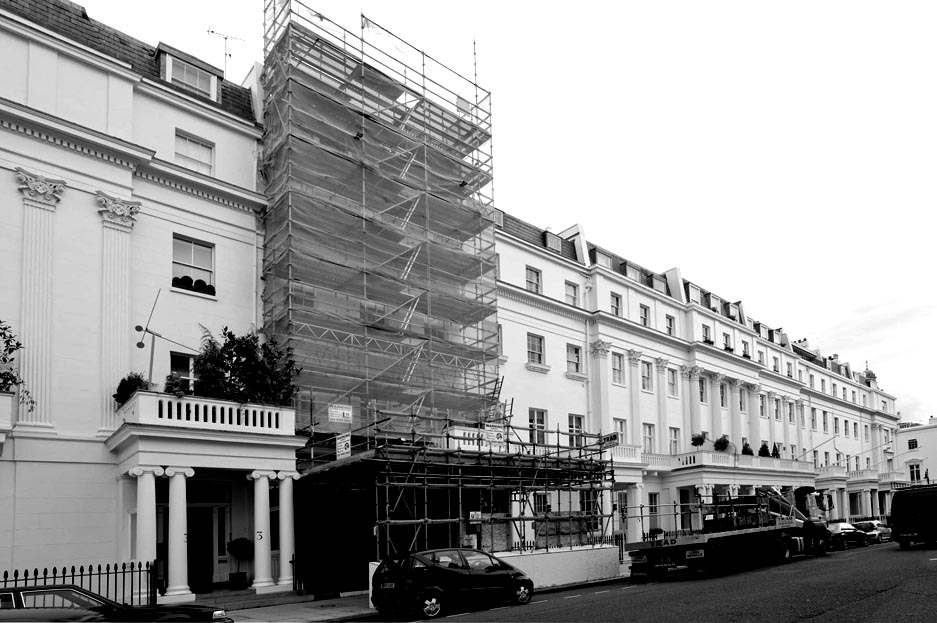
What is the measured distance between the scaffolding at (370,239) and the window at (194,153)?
6.36 ft

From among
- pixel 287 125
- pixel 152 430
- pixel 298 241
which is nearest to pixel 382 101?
pixel 287 125

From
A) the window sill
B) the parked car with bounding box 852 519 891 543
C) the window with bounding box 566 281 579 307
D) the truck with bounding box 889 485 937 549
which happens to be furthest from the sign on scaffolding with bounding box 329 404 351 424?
the parked car with bounding box 852 519 891 543

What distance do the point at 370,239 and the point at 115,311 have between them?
9.05 meters

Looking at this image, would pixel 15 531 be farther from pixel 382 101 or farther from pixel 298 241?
pixel 382 101

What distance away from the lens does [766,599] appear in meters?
16.6

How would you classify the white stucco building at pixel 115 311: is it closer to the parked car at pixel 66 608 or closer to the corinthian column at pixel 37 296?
the corinthian column at pixel 37 296

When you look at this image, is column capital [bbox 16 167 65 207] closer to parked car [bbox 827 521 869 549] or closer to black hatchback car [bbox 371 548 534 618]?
black hatchback car [bbox 371 548 534 618]

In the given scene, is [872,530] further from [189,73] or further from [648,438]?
[189,73]

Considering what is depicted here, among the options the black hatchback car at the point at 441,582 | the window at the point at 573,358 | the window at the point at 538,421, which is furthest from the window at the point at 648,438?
the black hatchback car at the point at 441,582

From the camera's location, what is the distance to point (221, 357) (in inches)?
910

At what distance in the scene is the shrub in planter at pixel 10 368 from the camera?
20.4 metres

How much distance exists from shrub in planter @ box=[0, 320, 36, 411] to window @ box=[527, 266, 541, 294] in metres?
22.5

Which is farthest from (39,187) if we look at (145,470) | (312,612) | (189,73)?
(312,612)

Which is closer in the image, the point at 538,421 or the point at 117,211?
the point at 117,211
